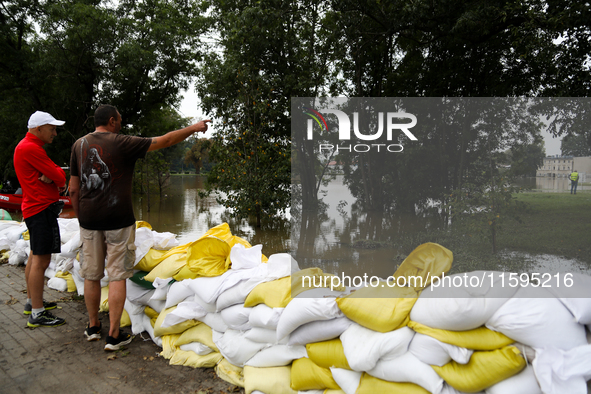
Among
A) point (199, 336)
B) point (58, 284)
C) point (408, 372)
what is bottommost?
point (58, 284)

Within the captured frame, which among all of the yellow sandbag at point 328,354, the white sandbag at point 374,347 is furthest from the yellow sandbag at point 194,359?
the white sandbag at point 374,347

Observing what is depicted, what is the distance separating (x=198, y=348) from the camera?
2.51m

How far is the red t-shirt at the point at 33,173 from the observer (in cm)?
293

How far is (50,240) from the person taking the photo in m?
3.05

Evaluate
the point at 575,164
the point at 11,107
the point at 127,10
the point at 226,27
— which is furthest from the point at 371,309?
the point at 11,107

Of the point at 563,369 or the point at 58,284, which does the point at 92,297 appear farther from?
the point at 563,369

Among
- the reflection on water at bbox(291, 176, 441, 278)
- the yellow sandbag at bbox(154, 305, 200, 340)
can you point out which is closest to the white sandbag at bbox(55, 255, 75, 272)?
the yellow sandbag at bbox(154, 305, 200, 340)

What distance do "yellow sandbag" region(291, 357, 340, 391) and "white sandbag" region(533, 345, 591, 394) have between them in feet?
2.81

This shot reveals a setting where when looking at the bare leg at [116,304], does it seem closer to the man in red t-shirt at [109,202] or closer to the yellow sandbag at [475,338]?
the man in red t-shirt at [109,202]

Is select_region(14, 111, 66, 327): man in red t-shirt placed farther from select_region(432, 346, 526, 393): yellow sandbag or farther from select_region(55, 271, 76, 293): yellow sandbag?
select_region(432, 346, 526, 393): yellow sandbag

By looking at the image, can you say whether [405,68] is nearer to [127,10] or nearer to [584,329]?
[584,329]

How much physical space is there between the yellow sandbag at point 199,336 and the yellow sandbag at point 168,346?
0.04 m

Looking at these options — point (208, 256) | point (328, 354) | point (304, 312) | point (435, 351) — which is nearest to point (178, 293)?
point (208, 256)

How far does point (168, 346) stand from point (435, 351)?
166 cm
